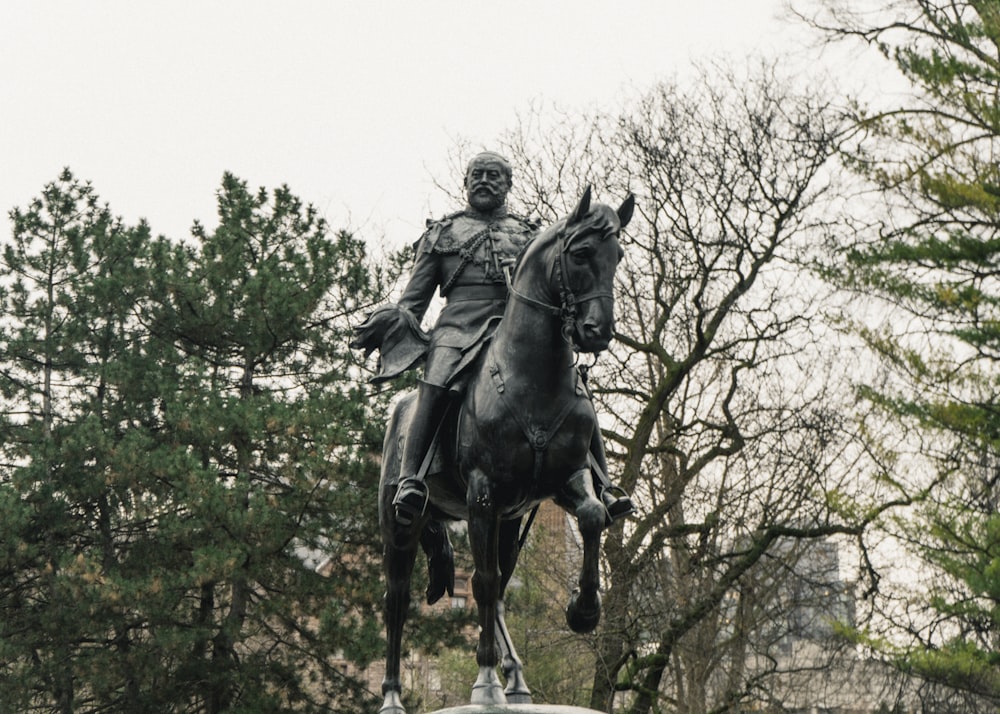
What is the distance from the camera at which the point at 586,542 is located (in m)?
7.44

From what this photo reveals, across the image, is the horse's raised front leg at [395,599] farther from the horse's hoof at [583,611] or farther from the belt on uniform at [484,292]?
the belt on uniform at [484,292]

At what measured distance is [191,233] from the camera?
24.9 metres

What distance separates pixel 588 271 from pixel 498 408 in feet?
3.09

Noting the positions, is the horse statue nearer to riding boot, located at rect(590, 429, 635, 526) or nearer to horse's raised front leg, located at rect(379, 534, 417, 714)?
riding boot, located at rect(590, 429, 635, 526)

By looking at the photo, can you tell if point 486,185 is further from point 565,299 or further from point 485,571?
point 485,571

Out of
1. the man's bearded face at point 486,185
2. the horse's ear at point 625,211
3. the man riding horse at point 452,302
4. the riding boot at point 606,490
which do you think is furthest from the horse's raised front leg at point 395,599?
the horse's ear at point 625,211

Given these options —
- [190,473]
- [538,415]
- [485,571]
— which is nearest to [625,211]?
[538,415]

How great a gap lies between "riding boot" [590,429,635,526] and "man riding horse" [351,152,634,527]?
0.01 meters

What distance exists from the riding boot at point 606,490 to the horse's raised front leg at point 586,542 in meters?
0.17

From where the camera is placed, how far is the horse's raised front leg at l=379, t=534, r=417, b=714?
863 cm

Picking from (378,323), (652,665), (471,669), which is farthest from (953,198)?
(471,669)

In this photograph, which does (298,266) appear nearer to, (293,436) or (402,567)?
(293,436)

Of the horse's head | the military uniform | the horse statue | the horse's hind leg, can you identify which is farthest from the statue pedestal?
the military uniform

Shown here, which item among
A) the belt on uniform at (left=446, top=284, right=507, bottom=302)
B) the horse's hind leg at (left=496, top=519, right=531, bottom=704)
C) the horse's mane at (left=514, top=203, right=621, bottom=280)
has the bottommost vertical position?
the horse's hind leg at (left=496, top=519, right=531, bottom=704)
